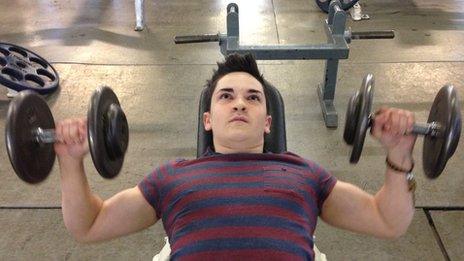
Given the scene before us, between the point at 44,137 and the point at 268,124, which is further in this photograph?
the point at 268,124

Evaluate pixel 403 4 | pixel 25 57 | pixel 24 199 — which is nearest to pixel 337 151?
pixel 24 199

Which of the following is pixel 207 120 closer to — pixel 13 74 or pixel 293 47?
pixel 293 47

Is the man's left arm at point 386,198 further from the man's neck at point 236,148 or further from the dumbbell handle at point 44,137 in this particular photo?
the dumbbell handle at point 44,137

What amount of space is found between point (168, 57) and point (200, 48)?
A: 1.01ft

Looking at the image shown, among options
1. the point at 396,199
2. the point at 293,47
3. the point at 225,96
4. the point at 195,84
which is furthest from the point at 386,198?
the point at 195,84

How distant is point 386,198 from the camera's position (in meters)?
1.26

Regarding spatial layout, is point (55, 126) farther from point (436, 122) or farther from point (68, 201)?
point (436, 122)

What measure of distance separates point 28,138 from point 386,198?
0.97 m

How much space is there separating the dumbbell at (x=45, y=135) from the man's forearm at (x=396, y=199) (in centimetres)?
74

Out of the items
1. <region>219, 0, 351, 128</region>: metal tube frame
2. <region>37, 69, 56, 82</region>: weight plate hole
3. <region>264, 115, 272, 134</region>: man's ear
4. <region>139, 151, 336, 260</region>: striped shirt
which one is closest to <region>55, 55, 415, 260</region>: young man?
<region>139, 151, 336, 260</region>: striped shirt

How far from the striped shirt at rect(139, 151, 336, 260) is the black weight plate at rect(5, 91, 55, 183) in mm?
274

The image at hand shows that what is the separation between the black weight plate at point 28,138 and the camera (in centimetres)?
110

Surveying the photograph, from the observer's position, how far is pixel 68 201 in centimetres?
Result: 123

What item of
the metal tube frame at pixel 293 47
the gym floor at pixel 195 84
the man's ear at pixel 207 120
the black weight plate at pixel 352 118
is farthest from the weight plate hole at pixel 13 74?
the black weight plate at pixel 352 118
